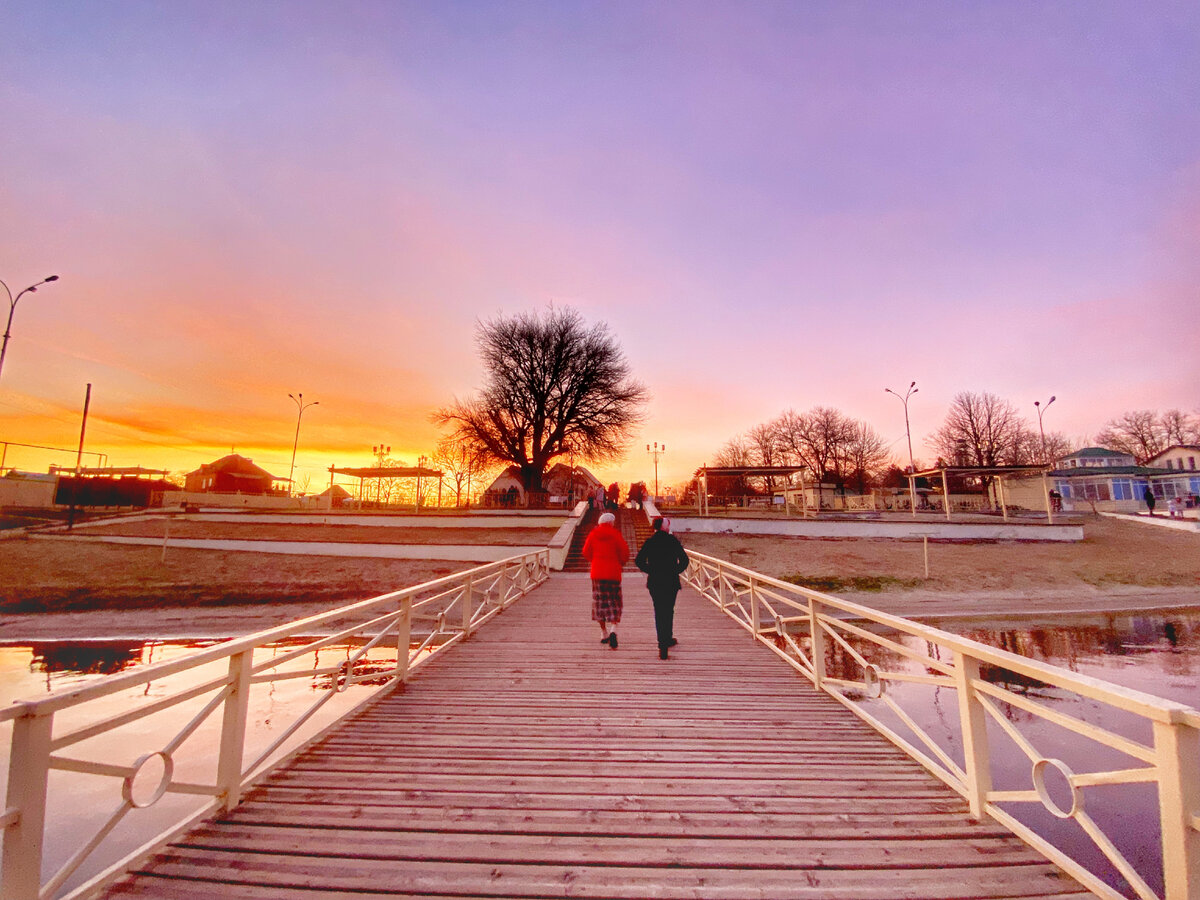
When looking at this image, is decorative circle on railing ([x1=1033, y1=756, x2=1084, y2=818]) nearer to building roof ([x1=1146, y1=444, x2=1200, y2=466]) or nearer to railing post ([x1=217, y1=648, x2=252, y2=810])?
railing post ([x1=217, y1=648, x2=252, y2=810])

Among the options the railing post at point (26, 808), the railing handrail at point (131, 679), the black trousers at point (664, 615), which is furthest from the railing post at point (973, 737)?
the railing post at point (26, 808)

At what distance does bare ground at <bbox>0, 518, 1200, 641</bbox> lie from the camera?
44.4ft

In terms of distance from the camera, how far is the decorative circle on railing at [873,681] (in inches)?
150


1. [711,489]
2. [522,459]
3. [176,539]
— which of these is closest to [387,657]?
[176,539]

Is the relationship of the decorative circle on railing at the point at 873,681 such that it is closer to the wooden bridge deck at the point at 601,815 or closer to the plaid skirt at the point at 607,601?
the wooden bridge deck at the point at 601,815

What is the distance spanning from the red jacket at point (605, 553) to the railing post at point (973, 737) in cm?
387

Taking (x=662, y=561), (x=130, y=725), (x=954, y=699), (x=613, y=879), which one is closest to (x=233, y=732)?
(x=613, y=879)

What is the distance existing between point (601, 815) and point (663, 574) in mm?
3410

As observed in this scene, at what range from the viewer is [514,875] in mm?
2258

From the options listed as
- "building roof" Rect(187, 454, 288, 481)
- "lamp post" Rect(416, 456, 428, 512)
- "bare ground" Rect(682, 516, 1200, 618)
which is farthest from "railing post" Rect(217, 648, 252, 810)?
"building roof" Rect(187, 454, 288, 481)

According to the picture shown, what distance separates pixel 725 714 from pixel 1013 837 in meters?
2.03

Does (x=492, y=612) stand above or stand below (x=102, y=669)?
above

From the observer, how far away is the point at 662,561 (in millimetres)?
6121

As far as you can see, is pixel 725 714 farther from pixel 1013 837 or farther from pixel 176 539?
pixel 176 539
